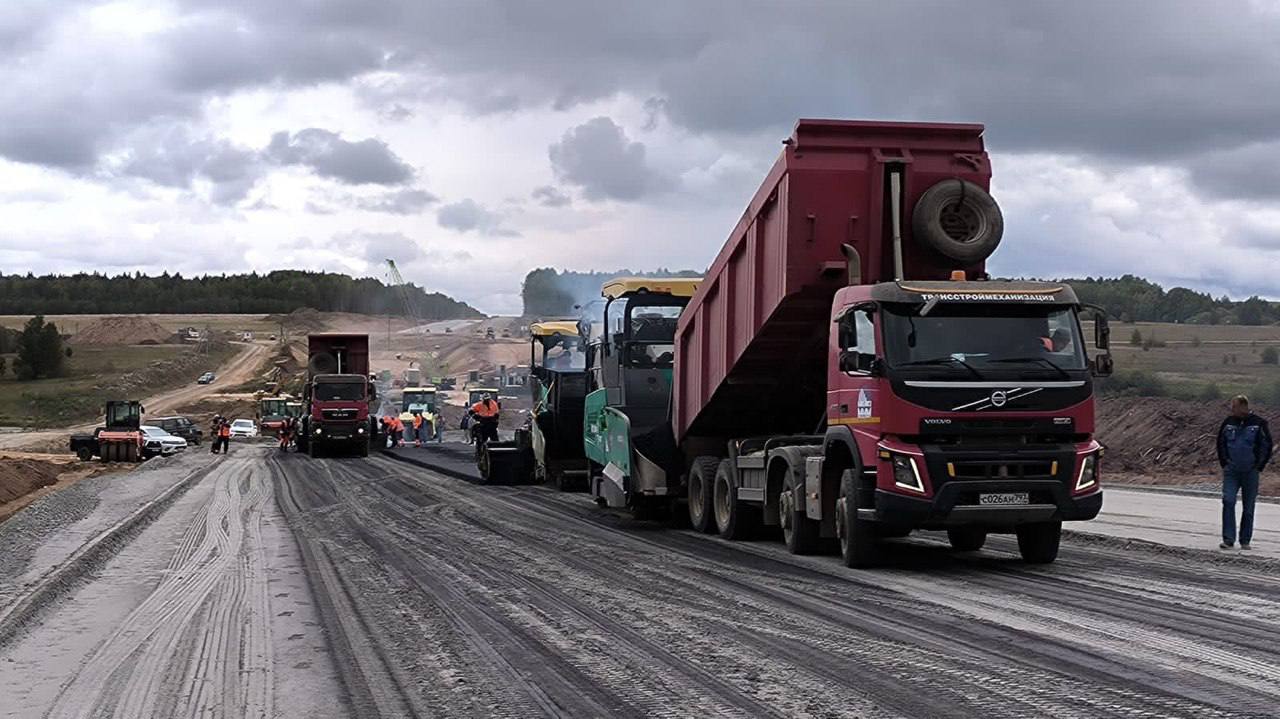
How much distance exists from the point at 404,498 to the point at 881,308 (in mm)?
14922

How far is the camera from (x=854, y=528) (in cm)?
1277

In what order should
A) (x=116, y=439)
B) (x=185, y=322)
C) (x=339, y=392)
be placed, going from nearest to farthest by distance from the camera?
(x=116, y=439), (x=339, y=392), (x=185, y=322)

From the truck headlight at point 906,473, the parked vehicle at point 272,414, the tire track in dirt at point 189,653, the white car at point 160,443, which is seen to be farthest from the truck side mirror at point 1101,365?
Answer: the parked vehicle at point 272,414

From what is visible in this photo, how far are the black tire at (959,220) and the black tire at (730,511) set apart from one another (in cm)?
428

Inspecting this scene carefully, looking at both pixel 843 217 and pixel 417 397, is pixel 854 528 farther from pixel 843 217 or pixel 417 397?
pixel 417 397

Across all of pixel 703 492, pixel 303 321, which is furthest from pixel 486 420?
pixel 303 321

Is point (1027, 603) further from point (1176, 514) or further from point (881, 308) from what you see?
point (1176, 514)

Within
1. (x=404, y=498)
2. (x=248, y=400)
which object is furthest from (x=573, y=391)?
(x=248, y=400)

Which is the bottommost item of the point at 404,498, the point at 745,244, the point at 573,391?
the point at 404,498

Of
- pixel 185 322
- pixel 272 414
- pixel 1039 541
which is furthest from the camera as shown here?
pixel 185 322

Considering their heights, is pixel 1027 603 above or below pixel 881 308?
below

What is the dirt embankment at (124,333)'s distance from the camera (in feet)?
449

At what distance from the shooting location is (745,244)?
14.9 meters

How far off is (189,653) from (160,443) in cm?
4919
